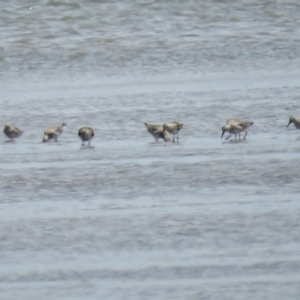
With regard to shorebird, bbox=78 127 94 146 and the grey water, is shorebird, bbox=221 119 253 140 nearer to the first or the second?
the grey water

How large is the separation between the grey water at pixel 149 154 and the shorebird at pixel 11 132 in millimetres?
68

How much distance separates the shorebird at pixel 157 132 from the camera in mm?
10047

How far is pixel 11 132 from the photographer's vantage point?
10.4m

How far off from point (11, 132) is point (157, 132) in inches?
54.2

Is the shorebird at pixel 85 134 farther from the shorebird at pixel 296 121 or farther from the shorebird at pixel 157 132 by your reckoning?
the shorebird at pixel 296 121

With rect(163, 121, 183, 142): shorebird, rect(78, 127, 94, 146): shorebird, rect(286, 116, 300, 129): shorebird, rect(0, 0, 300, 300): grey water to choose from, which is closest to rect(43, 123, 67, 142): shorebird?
rect(0, 0, 300, 300): grey water

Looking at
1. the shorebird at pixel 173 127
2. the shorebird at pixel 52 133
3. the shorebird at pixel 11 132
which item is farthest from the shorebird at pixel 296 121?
the shorebird at pixel 11 132

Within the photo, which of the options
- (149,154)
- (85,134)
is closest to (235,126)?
(149,154)

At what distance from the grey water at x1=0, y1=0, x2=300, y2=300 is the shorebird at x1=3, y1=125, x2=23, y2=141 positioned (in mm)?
68

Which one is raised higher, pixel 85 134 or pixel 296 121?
pixel 296 121

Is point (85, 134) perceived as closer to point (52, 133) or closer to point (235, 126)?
point (52, 133)

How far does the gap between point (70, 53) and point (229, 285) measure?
9.23 metres

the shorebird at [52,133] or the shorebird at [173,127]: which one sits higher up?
the shorebird at [173,127]

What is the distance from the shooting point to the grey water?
6.15 m
